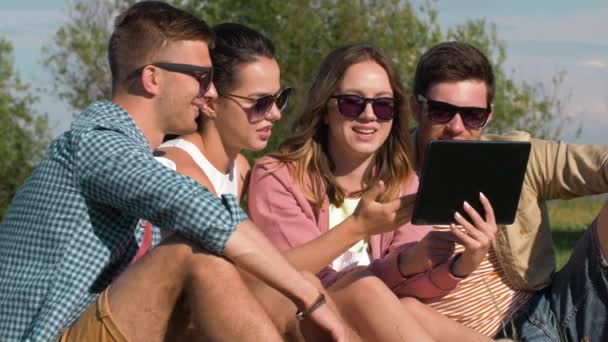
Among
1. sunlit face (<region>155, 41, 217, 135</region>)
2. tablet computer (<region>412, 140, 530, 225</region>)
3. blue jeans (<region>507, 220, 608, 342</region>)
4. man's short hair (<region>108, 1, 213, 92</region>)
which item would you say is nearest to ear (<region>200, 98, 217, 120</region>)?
sunlit face (<region>155, 41, 217, 135</region>)

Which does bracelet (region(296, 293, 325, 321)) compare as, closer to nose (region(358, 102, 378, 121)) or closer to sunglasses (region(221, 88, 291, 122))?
nose (region(358, 102, 378, 121))

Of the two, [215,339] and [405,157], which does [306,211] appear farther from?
[215,339]

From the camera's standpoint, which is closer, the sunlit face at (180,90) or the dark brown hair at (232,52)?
the sunlit face at (180,90)

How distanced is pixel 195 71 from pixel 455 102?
50.6 inches

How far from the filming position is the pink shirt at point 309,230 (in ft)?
14.7

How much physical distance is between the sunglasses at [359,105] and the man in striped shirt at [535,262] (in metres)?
0.25

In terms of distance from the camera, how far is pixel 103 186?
368cm

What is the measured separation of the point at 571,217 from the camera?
17.8m

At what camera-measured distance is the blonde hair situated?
190 inches

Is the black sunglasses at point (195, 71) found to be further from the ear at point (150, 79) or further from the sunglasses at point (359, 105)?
the sunglasses at point (359, 105)

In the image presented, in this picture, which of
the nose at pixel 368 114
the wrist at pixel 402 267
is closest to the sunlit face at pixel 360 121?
the nose at pixel 368 114

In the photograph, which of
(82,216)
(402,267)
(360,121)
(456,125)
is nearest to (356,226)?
(402,267)

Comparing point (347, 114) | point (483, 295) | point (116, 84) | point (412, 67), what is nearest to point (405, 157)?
point (347, 114)

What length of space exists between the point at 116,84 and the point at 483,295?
188cm
